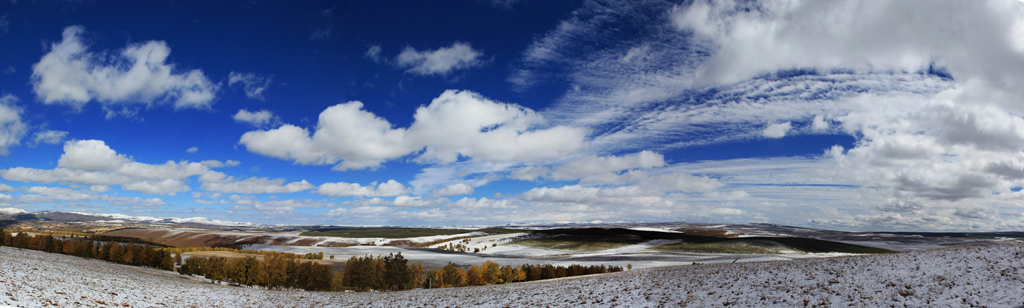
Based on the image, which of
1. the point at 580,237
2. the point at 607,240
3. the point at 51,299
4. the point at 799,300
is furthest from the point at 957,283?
the point at 580,237

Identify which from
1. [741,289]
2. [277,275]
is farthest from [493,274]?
[741,289]

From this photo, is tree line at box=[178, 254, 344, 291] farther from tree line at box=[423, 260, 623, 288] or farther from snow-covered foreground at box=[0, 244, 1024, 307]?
snow-covered foreground at box=[0, 244, 1024, 307]

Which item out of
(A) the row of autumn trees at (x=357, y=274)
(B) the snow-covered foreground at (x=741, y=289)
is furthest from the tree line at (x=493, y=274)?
(B) the snow-covered foreground at (x=741, y=289)

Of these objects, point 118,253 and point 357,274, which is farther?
point 118,253

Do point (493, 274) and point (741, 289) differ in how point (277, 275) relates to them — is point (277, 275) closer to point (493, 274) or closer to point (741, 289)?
point (493, 274)

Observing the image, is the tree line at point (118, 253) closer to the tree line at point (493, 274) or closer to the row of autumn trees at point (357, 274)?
the row of autumn trees at point (357, 274)

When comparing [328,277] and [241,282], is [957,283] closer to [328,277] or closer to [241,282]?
[328,277]

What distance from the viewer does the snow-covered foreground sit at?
1964 centimetres

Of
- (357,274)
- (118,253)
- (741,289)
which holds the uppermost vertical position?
(741,289)

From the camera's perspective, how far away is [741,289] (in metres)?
24.9

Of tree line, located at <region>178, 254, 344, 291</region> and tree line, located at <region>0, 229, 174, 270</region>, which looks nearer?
tree line, located at <region>178, 254, 344, 291</region>

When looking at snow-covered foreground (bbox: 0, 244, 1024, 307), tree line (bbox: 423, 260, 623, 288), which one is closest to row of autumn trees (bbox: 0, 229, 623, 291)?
tree line (bbox: 423, 260, 623, 288)

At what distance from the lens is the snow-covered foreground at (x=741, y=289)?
19641mm

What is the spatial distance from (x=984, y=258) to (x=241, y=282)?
101m
